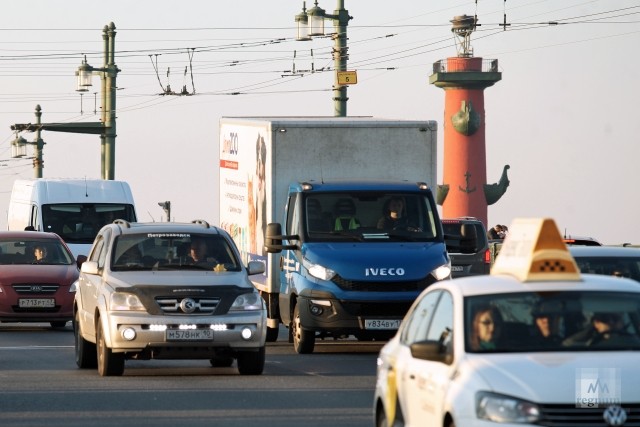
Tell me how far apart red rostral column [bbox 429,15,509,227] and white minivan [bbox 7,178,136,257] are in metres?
41.5

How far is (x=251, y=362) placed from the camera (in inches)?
798

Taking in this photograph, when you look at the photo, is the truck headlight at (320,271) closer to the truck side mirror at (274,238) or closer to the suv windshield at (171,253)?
the truck side mirror at (274,238)

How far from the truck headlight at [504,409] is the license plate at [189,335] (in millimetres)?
9763

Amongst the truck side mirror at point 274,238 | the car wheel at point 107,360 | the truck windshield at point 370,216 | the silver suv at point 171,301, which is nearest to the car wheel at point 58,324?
the truck windshield at point 370,216

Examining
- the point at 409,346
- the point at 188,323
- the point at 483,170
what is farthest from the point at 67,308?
the point at 483,170

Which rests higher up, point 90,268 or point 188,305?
point 90,268

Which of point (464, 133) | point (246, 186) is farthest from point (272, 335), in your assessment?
point (464, 133)

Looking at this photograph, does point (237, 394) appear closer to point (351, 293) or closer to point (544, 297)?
point (351, 293)

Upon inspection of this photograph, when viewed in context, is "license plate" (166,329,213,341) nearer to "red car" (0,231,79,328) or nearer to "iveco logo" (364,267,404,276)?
"iveco logo" (364,267,404,276)

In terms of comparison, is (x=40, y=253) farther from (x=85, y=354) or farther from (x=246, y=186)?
(x=85, y=354)

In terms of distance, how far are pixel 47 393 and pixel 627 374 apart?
349 inches

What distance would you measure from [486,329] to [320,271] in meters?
12.4

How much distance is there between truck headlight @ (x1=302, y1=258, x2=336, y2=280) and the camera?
920 inches

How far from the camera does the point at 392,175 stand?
2530 cm
